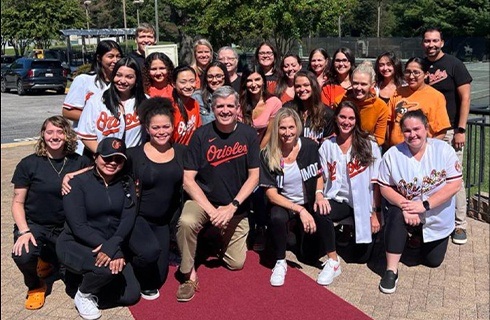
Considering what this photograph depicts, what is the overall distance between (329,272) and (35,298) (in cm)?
246

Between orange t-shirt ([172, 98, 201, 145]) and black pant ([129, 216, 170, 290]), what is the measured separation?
32.0 inches

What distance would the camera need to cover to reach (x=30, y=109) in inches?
727

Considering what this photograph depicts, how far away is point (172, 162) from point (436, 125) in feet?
8.17

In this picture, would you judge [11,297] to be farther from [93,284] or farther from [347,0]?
[347,0]

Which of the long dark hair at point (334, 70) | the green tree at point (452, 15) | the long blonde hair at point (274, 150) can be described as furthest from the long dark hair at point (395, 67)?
the green tree at point (452, 15)

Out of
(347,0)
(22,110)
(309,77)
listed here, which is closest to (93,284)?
(309,77)

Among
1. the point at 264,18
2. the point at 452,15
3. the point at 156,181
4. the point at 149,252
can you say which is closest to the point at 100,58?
the point at 156,181

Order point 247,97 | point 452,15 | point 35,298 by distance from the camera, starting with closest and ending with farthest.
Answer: point 35,298, point 247,97, point 452,15

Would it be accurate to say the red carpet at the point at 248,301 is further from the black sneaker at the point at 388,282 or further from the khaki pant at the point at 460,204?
the khaki pant at the point at 460,204

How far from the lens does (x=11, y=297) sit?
4641 millimetres

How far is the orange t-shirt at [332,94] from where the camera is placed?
5667 millimetres

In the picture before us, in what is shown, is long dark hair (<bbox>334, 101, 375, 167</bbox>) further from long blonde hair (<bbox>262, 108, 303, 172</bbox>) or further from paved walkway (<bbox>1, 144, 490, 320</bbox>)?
paved walkway (<bbox>1, 144, 490, 320</bbox>)

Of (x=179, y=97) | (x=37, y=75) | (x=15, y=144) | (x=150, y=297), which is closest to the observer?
(x=150, y=297)

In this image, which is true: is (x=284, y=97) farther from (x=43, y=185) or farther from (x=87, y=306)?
(x=87, y=306)
